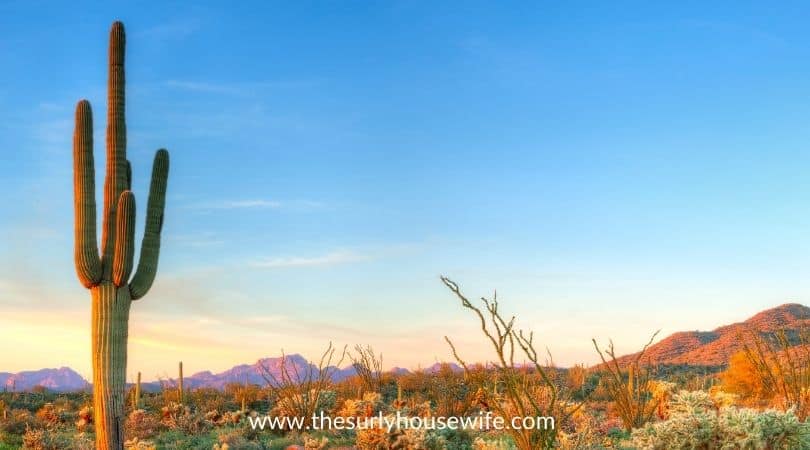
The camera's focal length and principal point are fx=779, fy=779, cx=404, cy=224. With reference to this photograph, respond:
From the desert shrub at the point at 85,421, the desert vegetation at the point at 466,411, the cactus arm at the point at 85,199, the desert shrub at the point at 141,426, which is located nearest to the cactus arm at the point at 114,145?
the cactus arm at the point at 85,199

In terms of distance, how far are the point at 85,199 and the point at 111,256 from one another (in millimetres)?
946

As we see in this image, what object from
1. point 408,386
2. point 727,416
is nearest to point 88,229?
point 727,416

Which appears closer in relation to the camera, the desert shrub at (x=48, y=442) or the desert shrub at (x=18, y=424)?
the desert shrub at (x=48, y=442)

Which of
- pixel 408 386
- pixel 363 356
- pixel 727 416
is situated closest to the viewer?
pixel 727 416

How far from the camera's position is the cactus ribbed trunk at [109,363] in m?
11.4

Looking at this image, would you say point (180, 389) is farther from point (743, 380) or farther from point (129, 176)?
point (743, 380)

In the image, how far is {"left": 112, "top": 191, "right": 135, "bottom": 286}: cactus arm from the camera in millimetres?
11562

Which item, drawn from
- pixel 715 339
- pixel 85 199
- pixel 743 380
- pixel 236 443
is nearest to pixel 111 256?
pixel 85 199

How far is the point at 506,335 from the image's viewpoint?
906 cm

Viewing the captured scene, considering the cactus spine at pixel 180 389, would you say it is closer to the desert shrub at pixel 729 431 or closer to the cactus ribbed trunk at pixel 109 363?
the cactus ribbed trunk at pixel 109 363

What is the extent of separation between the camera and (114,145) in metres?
12.3

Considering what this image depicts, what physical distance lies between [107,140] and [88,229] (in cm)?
156

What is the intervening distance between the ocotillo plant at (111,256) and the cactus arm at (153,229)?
0.01 meters

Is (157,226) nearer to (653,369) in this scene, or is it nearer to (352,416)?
(352,416)
